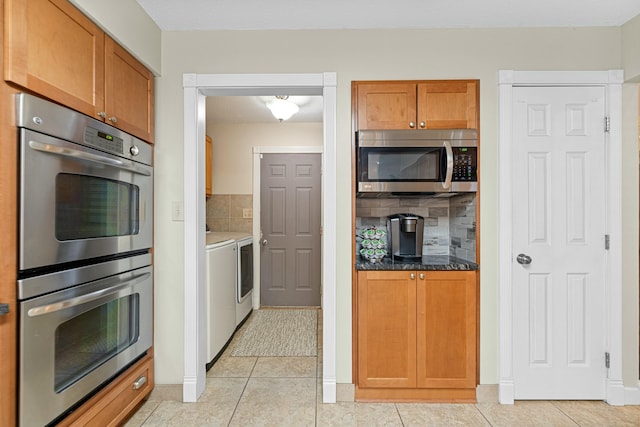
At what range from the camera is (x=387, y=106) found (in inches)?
90.9

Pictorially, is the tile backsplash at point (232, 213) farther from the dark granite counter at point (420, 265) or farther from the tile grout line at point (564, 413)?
the tile grout line at point (564, 413)

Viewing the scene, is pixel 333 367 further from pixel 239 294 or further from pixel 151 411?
pixel 239 294

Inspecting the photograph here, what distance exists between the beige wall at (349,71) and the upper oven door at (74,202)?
34 centimetres

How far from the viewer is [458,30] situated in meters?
2.31

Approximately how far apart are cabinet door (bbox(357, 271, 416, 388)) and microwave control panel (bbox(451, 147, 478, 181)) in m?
0.70

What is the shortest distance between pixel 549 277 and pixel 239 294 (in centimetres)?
266

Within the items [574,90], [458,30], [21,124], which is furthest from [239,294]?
[574,90]

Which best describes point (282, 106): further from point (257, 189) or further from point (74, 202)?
point (74, 202)

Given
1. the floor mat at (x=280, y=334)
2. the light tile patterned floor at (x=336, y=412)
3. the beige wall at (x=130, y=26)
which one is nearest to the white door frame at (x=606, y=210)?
the light tile patterned floor at (x=336, y=412)

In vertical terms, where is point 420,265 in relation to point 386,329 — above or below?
above

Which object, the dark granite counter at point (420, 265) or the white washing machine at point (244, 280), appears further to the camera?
the white washing machine at point (244, 280)

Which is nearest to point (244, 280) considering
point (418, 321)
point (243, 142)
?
point (243, 142)

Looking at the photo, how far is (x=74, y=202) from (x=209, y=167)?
293cm

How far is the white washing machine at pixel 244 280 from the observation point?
3.69m
